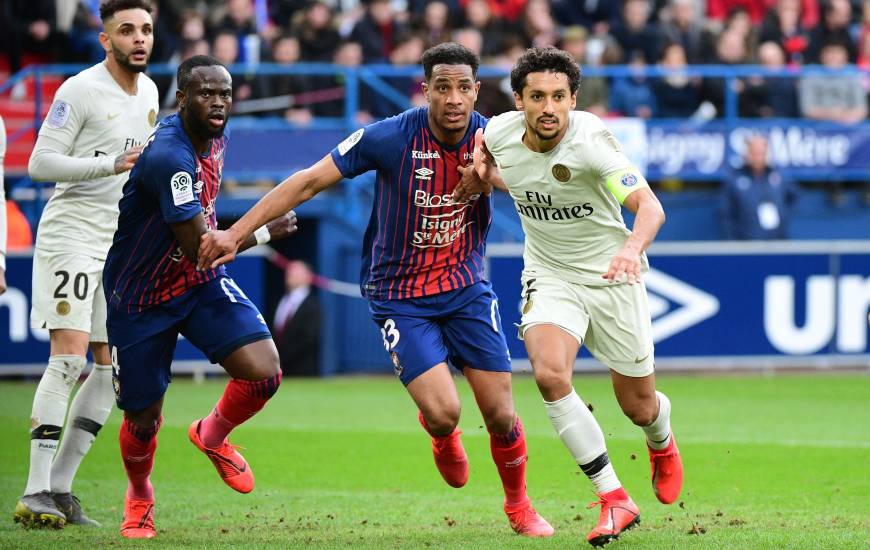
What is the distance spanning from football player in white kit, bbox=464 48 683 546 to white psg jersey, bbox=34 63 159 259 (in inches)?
89.4

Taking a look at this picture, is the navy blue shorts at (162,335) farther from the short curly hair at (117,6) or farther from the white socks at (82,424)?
the short curly hair at (117,6)


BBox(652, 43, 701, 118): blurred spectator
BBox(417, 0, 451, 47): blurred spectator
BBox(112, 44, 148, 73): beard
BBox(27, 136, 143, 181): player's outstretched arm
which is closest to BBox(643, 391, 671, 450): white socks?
BBox(27, 136, 143, 181): player's outstretched arm

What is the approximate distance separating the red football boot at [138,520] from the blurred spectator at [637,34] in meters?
13.1

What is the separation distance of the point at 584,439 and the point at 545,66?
190 cm

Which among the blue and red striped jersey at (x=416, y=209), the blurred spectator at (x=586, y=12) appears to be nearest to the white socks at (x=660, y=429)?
the blue and red striped jersey at (x=416, y=209)

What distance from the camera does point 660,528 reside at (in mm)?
7480

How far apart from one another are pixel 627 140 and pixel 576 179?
1073 cm

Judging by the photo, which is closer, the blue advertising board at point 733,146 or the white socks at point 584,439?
the white socks at point 584,439

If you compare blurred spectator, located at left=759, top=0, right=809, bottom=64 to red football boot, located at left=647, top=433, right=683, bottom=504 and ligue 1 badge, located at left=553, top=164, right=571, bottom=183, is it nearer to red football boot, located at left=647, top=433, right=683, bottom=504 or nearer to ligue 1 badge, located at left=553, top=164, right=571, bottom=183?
red football boot, located at left=647, top=433, right=683, bottom=504

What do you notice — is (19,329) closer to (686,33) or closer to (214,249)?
(214,249)

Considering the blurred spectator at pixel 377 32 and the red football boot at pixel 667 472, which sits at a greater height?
the blurred spectator at pixel 377 32

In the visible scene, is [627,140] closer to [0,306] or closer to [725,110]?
[725,110]

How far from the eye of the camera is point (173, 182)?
22.7 feet

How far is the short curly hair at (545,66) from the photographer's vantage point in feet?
22.9
